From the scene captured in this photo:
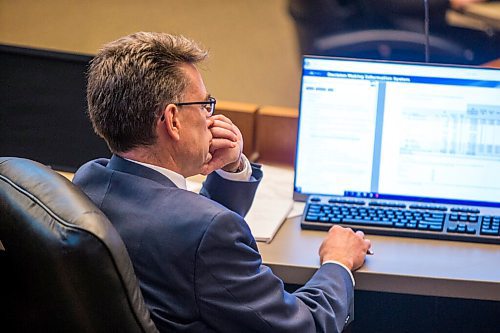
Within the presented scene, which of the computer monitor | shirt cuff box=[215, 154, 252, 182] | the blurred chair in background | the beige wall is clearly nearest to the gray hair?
shirt cuff box=[215, 154, 252, 182]

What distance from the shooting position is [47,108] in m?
2.47

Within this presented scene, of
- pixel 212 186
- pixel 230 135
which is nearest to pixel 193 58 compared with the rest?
pixel 230 135

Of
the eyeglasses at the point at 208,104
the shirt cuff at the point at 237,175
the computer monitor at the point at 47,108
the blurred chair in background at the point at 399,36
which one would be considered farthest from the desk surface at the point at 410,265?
the blurred chair in background at the point at 399,36

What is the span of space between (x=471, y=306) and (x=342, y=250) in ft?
2.45

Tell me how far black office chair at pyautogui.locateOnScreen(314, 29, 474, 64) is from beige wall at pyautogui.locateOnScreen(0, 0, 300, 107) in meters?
1.47

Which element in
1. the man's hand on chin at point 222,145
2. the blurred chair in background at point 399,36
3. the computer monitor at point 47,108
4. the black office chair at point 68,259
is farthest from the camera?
the blurred chair in background at point 399,36

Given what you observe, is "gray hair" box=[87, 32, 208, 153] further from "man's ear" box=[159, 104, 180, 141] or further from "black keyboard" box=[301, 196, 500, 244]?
"black keyboard" box=[301, 196, 500, 244]

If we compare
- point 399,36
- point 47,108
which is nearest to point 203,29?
point 399,36

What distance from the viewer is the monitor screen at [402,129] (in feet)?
7.18

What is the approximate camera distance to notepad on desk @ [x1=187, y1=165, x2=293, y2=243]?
209cm

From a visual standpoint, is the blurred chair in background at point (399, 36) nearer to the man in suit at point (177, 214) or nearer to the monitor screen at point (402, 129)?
the monitor screen at point (402, 129)

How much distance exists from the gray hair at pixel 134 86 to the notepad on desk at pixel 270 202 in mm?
461

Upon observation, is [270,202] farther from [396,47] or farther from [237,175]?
[396,47]

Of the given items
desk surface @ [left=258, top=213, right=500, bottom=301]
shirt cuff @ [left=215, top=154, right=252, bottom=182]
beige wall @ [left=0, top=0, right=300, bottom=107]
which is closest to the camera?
desk surface @ [left=258, top=213, right=500, bottom=301]
